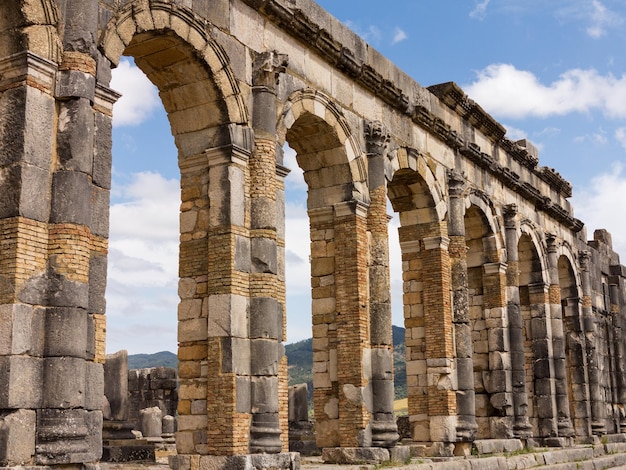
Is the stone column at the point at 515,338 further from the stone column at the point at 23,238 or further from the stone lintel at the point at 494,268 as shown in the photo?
the stone column at the point at 23,238

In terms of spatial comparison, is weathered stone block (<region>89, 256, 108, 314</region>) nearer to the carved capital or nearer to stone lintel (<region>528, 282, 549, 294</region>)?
the carved capital

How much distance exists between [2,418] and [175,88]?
555 centimetres

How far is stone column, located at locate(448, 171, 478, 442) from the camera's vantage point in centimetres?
1703

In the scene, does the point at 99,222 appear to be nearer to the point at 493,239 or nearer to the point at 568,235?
the point at 493,239

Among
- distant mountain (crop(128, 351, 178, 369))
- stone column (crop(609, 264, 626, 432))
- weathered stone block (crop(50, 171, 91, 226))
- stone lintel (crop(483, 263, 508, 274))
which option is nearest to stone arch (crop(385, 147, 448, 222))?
stone lintel (crop(483, 263, 508, 274))

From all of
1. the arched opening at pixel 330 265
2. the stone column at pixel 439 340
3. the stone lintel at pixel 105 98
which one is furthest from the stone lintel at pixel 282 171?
the stone column at pixel 439 340

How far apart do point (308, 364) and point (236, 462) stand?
8067cm

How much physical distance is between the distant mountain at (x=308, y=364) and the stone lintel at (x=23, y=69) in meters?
49.9

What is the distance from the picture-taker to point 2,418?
7816 mm

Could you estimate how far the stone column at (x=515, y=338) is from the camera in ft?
65.2

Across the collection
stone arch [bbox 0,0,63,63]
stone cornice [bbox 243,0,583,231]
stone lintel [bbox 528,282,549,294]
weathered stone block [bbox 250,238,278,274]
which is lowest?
weathered stone block [bbox 250,238,278,274]

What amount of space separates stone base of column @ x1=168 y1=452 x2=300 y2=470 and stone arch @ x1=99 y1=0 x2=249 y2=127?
4.42 metres

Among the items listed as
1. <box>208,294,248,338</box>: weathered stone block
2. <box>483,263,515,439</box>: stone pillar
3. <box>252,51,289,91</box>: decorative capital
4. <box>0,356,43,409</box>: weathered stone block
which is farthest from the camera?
<box>483,263,515,439</box>: stone pillar

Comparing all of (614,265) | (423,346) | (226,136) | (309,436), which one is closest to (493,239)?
(423,346)
